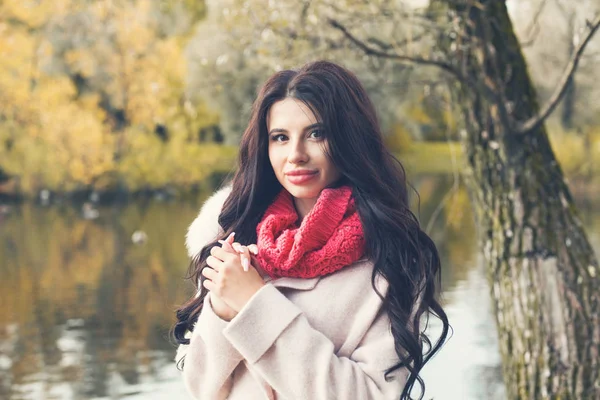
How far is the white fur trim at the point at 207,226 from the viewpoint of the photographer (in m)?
2.14

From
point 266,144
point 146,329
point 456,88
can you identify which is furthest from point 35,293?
point 266,144

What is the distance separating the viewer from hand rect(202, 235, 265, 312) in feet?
6.20

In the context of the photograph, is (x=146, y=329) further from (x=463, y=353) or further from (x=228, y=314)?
(x=228, y=314)

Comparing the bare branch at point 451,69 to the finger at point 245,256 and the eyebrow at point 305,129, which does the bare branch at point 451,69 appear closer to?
the eyebrow at point 305,129

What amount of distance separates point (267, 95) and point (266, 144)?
11 cm

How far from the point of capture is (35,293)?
13250 millimetres

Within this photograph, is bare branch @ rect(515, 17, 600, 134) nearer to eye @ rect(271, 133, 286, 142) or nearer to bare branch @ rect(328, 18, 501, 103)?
bare branch @ rect(328, 18, 501, 103)

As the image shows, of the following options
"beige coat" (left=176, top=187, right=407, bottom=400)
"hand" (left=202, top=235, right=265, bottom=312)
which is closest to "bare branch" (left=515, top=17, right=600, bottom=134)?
"beige coat" (left=176, top=187, right=407, bottom=400)

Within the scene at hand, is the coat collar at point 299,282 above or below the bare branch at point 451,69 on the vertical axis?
below

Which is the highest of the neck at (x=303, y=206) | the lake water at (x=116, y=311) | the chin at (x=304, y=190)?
the chin at (x=304, y=190)

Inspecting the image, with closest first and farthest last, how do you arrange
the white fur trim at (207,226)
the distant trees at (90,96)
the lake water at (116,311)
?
the white fur trim at (207,226) → the lake water at (116,311) → the distant trees at (90,96)

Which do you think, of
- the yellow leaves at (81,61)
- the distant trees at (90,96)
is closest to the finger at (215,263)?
the distant trees at (90,96)

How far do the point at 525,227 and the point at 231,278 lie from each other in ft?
7.91

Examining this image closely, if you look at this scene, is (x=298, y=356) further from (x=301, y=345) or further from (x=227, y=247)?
(x=227, y=247)
